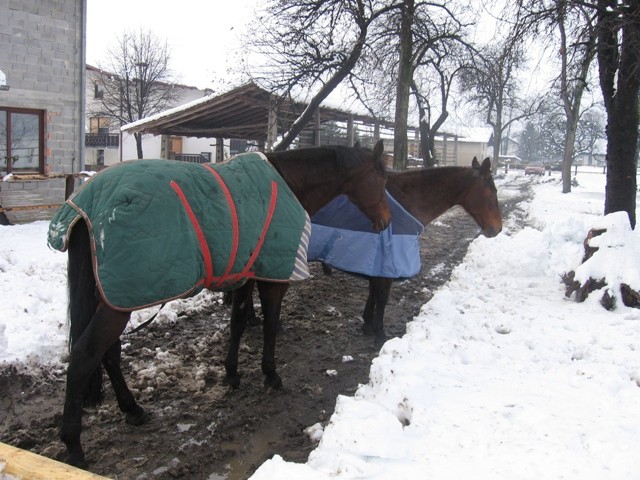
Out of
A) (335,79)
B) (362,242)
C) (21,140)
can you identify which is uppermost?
(335,79)

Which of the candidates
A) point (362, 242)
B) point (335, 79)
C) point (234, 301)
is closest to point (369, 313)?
point (362, 242)

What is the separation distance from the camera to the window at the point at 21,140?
36.8 ft

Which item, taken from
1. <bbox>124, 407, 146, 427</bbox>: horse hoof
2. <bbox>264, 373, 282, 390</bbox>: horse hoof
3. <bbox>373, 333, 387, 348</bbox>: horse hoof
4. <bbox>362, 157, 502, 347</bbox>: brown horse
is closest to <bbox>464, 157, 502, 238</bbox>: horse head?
<bbox>362, 157, 502, 347</bbox>: brown horse

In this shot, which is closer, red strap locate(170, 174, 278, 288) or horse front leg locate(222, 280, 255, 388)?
red strap locate(170, 174, 278, 288)

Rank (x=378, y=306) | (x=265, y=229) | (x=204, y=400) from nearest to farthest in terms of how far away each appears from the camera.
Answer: (x=265, y=229), (x=204, y=400), (x=378, y=306)

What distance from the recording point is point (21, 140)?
37.8 feet

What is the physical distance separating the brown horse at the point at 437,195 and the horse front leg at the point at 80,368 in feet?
9.73

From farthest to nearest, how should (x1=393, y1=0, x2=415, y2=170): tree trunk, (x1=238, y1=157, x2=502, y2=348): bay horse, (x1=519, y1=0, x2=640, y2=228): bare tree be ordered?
(x1=393, y1=0, x2=415, y2=170): tree trunk < (x1=519, y1=0, x2=640, y2=228): bare tree < (x1=238, y1=157, x2=502, y2=348): bay horse

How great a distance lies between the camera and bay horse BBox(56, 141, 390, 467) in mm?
2730

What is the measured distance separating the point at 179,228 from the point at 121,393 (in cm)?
122

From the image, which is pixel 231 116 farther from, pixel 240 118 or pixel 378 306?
pixel 378 306

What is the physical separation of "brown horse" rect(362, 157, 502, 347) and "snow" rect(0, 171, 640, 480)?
550 millimetres

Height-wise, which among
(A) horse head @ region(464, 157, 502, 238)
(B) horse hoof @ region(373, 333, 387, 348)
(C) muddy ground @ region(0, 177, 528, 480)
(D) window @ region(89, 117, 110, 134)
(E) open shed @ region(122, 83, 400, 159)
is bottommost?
(C) muddy ground @ region(0, 177, 528, 480)

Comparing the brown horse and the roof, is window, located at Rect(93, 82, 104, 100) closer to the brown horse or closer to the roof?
the roof
